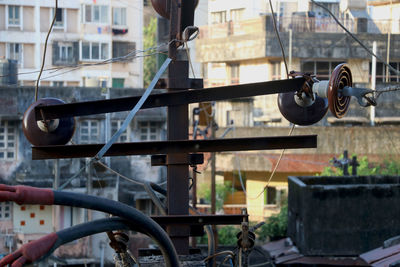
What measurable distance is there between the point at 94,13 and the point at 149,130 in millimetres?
16903

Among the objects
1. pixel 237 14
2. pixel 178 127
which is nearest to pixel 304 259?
pixel 178 127

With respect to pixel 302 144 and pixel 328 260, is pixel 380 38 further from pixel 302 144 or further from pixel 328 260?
pixel 302 144

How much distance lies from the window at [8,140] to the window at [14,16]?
51.3 ft

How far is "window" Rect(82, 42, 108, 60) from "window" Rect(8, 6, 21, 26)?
4564mm

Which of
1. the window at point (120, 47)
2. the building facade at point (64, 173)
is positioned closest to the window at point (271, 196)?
the building facade at point (64, 173)

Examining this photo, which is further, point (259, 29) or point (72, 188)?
point (259, 29)

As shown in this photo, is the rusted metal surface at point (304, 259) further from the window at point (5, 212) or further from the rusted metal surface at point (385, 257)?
the window at point (5, 212)

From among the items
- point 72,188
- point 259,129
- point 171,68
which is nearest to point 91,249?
point 72,188

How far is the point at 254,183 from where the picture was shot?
1766 inches

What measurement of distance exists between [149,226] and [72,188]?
100ft

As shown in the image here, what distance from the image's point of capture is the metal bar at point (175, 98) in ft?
26.9

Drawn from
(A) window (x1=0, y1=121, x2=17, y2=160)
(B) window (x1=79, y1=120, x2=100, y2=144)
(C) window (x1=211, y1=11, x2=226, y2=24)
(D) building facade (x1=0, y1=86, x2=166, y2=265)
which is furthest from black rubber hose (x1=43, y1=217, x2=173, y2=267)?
(C) window (x1=211, y1=11, x2=226, y2=24)

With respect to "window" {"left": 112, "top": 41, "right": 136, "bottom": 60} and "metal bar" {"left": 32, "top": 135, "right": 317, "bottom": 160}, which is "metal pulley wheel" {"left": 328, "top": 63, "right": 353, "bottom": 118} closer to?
"metal bar" {"left": 32, "top": 135, "right": 317, "bottom": 160}

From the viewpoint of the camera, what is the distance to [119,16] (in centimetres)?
5353
